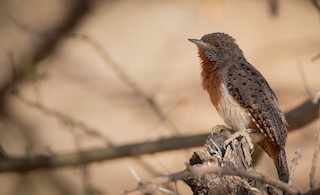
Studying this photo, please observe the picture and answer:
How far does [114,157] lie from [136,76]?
7.66ft

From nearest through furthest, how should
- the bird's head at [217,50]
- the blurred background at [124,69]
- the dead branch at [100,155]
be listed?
the bird's head at [217,50] → the dead branch at [100,155] → the blurred background at [124,69]

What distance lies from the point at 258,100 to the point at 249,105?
0.25ft

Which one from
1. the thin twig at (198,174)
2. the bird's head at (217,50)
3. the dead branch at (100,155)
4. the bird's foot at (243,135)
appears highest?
the bird's head at (217,50)

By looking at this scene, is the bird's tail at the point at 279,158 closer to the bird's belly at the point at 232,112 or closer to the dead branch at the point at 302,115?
the bird's belly at the point at 232,112

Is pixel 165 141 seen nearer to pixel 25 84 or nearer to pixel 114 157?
pixel 114 157

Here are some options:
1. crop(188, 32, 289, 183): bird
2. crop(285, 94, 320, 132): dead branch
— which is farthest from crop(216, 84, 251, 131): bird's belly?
crop(285, 94, 320, 132): dead branch

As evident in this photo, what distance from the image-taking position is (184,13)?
32.6 ft

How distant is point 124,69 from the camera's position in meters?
9.75

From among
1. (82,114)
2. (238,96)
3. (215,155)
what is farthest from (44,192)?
(215,155)

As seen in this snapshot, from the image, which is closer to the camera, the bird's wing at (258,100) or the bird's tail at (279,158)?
the bird's tail at (279,158)

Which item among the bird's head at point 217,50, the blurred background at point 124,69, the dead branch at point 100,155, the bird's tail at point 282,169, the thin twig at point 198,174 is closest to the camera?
the thin twig at point 198,174

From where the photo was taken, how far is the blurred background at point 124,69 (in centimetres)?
909

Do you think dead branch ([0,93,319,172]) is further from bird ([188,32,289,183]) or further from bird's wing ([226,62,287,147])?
bird's wing ([226,62,287,147])

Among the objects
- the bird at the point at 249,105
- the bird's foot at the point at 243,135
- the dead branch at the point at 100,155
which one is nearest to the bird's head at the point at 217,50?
the bird at the point at 249,105
